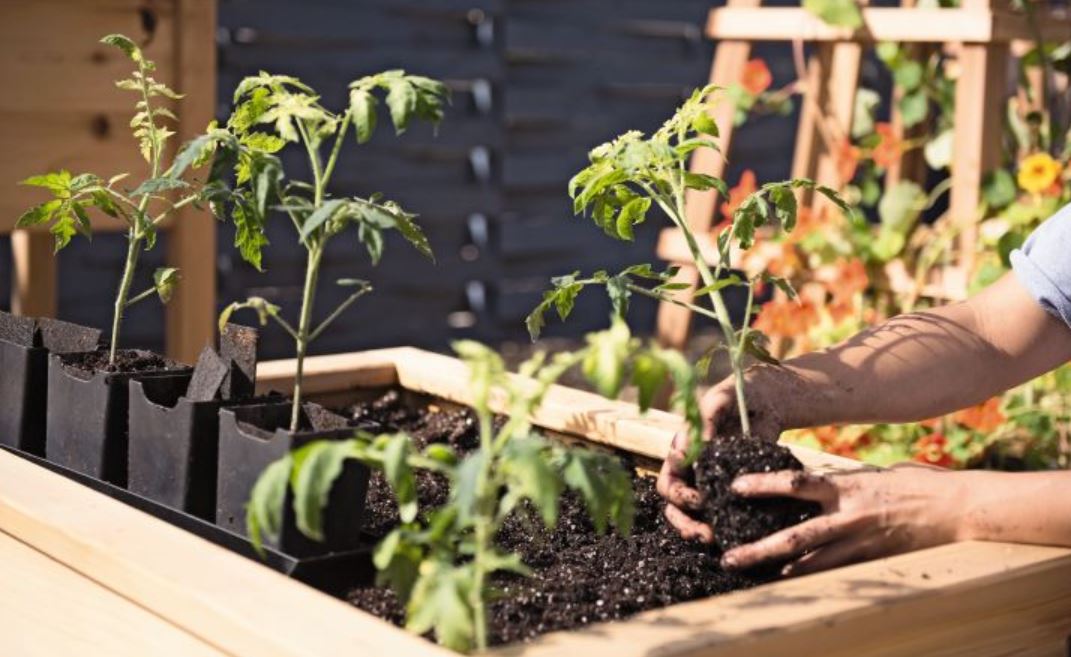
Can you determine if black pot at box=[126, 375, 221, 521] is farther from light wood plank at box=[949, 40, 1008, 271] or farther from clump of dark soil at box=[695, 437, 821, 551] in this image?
light wood plank at box=[949, 40, 1008, 271]

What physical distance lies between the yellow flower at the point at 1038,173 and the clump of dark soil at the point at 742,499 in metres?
2.00

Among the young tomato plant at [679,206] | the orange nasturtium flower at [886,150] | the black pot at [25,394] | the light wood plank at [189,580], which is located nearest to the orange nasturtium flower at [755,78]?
the orange nasturtium flower at [886,150]

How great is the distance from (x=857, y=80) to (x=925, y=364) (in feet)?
6.75

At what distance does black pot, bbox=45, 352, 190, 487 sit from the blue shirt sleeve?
0.94 metres

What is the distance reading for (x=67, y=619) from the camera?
1309mm

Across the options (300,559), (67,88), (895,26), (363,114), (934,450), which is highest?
(895,26)

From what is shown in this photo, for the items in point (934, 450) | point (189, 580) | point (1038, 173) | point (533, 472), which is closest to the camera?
point (533, 472)

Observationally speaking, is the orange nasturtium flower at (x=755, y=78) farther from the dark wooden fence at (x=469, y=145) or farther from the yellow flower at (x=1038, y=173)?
the dark wooden fence at (x=469, y=145)

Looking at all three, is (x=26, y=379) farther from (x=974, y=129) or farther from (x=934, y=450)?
(x=974, y=129)

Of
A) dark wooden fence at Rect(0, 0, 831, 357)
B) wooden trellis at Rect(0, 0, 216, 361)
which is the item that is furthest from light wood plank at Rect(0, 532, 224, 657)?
dark wooden fence at Rect(0, 0, 831, 357)

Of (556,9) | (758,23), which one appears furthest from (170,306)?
(556,9)

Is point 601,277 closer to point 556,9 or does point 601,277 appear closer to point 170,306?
point 170,306

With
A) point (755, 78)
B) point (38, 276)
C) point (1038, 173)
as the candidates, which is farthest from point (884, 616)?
point (755, 78)

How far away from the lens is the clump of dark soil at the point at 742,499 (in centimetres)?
138
